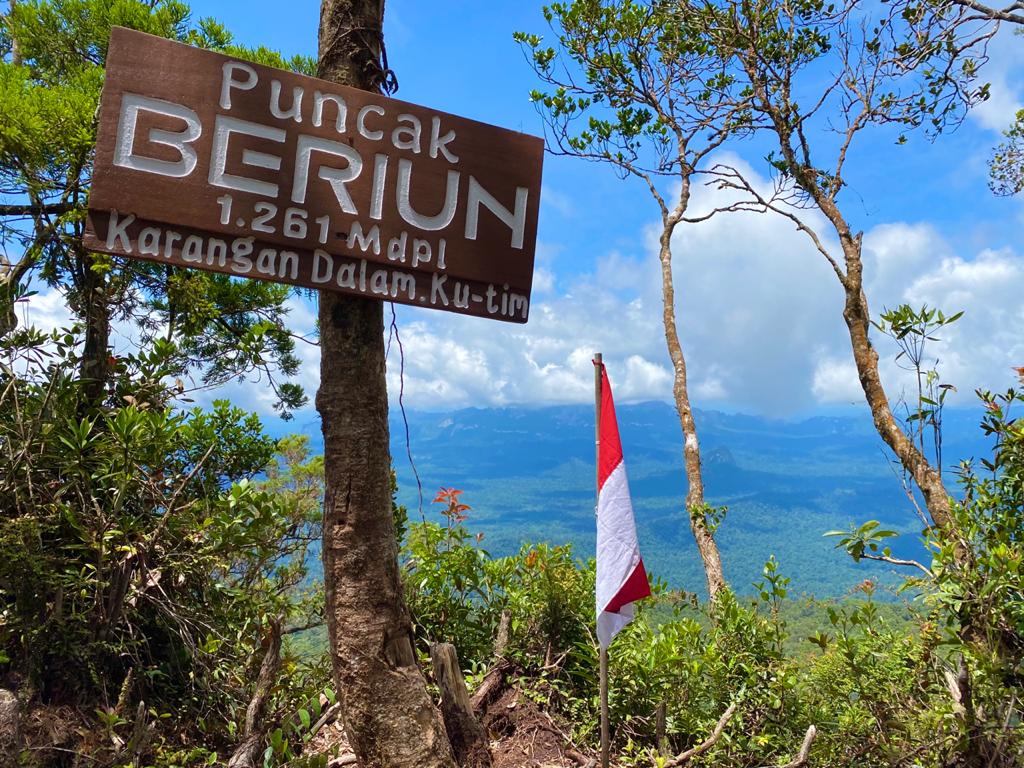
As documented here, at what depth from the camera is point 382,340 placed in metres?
2.67

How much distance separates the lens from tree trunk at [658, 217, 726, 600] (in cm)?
713

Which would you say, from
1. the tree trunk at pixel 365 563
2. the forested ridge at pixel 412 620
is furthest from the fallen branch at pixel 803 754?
the tree trunk at pixel 365 563

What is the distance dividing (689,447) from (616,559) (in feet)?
17.4

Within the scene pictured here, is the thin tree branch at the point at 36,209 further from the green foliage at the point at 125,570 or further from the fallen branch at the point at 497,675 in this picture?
the fallen branch at the point at 497,675

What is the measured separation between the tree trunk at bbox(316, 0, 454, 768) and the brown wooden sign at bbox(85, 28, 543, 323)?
0.29 meters

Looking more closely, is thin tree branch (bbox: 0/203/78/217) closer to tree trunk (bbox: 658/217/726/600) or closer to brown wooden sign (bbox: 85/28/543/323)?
brown wooden sign (bbox: 85/28/543/323)

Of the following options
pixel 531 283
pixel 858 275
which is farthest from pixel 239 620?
pixel 858 275

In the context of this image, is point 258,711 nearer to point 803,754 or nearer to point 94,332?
point 803,754

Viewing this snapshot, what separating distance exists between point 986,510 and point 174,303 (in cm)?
590

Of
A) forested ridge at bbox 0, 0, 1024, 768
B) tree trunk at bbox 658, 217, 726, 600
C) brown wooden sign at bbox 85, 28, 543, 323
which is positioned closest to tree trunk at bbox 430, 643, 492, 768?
forested ridge at bbox 0, 0, 1024, 768

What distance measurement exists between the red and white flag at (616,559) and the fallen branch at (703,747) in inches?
27.5

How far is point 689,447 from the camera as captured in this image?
26.0 feet

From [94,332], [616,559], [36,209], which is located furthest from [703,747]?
[36,209]

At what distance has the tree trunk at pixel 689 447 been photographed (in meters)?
7.13
